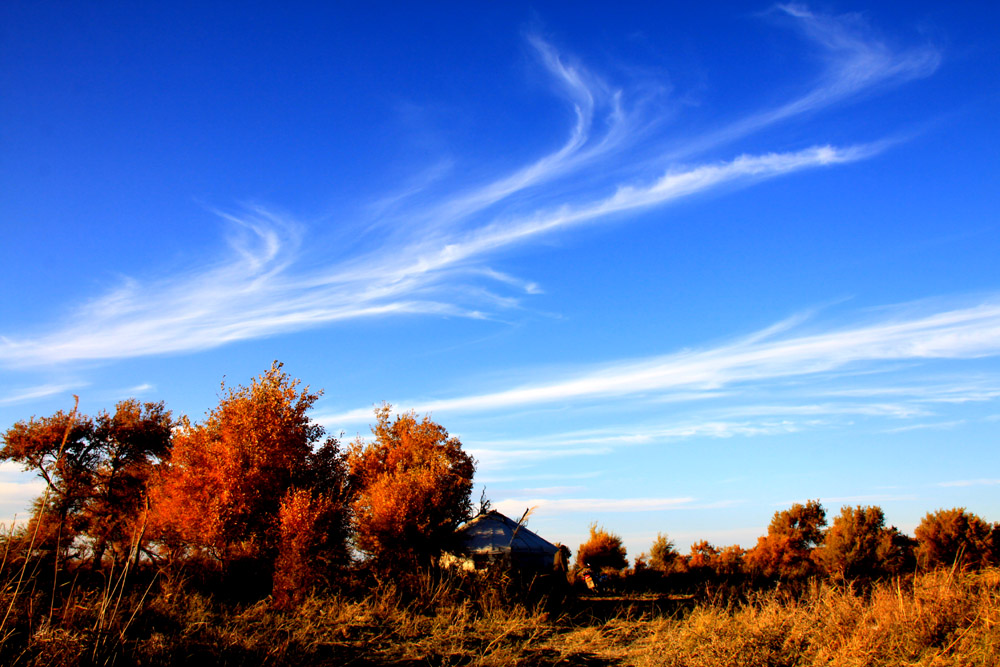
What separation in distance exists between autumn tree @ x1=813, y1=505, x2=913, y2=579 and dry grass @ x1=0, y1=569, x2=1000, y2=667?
31117 millimetres

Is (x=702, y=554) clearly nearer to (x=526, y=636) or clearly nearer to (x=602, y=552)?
(x=602, y=552)

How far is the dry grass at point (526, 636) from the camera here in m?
8.28

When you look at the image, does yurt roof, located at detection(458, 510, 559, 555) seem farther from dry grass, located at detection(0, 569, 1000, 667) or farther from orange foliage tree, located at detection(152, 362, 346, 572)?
dry grass, located at detection(0, 569, 1000, 667)

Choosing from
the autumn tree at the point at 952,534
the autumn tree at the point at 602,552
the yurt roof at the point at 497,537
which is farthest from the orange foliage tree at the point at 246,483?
the autumn tree at the point at 952,534

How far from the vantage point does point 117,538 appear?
26.6 meters

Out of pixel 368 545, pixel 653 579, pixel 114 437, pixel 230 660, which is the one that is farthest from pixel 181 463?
pixel 653 579

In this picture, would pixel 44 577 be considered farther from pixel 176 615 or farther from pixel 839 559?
pixel 839 559

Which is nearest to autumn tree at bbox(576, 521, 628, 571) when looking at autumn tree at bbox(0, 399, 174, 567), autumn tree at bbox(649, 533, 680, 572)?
autumn tree at bbox(649, 533, 680, 572)

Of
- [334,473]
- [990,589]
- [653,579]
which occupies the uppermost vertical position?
[334,473]

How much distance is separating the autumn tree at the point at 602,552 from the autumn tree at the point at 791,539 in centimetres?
923

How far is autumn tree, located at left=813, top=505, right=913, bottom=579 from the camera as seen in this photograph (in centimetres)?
3919

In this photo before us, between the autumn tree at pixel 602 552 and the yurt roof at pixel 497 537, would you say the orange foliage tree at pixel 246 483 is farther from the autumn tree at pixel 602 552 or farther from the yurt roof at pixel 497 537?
the autumn tree at pixel 602 552

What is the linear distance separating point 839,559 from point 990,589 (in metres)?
32.9

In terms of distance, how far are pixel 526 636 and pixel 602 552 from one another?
32.3 meters
